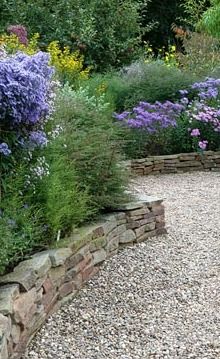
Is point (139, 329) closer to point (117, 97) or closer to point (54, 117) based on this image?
point (54, 117)

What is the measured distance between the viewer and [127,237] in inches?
187

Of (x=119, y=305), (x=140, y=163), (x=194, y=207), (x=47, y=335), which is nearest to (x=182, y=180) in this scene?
(x=140, y=163)

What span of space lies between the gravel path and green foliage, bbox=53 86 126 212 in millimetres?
416

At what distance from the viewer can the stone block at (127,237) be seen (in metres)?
4.69

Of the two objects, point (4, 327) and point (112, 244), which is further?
point (112, 244)

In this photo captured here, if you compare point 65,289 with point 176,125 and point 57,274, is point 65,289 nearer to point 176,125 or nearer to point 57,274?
point 57,274

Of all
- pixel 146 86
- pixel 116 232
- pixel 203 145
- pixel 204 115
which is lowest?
pixel 203 145

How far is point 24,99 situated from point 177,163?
5.09m

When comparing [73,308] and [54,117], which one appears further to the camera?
[54,117]

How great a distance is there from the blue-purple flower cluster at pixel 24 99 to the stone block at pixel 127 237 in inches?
46.8

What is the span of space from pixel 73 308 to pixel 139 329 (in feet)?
1.35

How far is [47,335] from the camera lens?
10.9 ft

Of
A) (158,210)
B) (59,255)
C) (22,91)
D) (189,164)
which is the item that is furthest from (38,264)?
(189,164)

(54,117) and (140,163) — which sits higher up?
(54,117)
